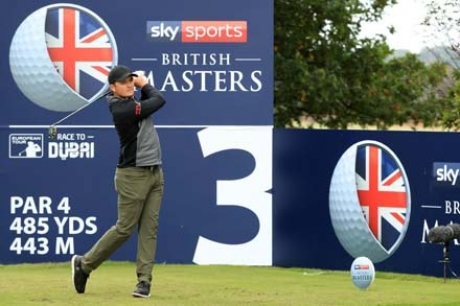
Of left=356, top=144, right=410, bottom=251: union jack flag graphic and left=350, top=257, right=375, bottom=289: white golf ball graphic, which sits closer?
left=350, top=257, right=375, bottom=289: white golf ball graphic

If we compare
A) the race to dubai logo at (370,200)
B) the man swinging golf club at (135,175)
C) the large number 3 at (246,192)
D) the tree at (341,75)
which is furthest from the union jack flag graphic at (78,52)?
the tree at (341,75)

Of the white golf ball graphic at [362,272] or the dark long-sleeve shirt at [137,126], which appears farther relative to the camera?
the white golf ball graphic at [362,272]

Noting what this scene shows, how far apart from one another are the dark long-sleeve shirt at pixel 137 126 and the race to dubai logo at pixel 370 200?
362 cm

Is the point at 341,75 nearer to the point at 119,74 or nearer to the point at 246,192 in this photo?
the point at 246,192

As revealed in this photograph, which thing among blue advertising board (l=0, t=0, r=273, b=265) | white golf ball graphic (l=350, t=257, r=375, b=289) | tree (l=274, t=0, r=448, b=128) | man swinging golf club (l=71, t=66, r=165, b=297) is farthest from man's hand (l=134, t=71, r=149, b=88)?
tree (l=274, t=0, r=448, b=128)

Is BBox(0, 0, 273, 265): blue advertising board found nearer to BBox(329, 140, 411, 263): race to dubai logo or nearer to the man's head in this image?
BBox(329, 140, 411, 263): race to dubai logo

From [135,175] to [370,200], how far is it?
384 centimetres

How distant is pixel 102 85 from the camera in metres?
13.0

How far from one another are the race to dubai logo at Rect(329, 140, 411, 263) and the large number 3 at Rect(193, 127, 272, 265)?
2.44 feet

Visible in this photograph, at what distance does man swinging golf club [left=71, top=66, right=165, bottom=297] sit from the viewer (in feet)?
31.1

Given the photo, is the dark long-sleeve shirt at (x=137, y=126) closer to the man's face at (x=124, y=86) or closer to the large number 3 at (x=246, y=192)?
the man's face at (x=124, y=86)

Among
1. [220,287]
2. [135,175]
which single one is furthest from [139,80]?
[220,287]

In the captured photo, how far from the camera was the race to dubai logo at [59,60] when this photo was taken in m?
13.0

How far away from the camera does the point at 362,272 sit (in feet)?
33.3
